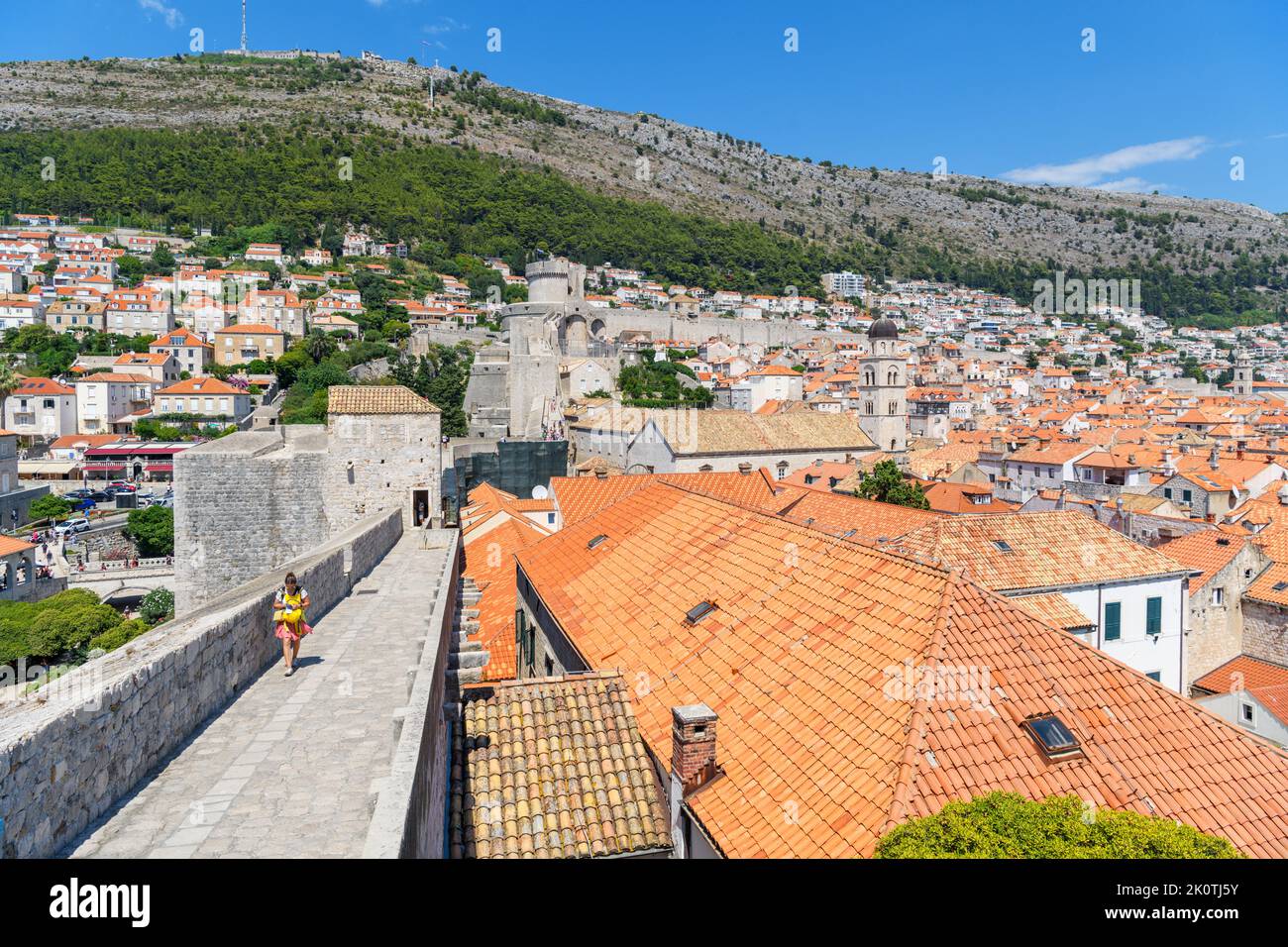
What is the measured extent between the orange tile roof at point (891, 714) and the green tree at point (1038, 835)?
2.71ft

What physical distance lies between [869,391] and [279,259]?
7282 cm

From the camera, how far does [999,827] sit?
4.61 meters

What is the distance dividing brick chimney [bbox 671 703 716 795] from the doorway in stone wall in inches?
527

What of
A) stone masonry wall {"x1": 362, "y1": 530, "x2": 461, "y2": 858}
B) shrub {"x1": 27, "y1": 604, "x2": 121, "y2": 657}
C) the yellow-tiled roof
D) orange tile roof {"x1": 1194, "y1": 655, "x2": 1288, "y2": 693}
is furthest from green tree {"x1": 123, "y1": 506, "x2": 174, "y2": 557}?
orange tile roof {"x1": 1194, "y1": 655, "x2": 1288, "y2": 693}

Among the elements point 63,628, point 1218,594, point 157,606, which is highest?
point 1218,594

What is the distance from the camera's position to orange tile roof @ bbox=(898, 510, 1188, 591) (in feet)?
47.0

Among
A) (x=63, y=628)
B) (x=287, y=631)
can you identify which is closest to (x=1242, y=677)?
(x=287, y=631)

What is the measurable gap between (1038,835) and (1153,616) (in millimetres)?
13158

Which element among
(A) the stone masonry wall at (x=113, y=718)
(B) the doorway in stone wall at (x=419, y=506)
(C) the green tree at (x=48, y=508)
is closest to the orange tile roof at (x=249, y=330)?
(C) the green tree at (x=48, y=508)

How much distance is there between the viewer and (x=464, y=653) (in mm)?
9445

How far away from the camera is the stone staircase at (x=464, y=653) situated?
9055 mm

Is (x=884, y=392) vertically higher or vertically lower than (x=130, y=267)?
lower

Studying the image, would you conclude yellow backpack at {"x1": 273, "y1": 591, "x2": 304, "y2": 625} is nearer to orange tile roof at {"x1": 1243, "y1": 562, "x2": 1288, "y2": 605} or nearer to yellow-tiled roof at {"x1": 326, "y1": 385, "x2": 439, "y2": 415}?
yellow-tiled roof at {"x1": 326, "y1": 385, "x2": 439, "y2": 415}

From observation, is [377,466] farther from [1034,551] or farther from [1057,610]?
[1057,610]
